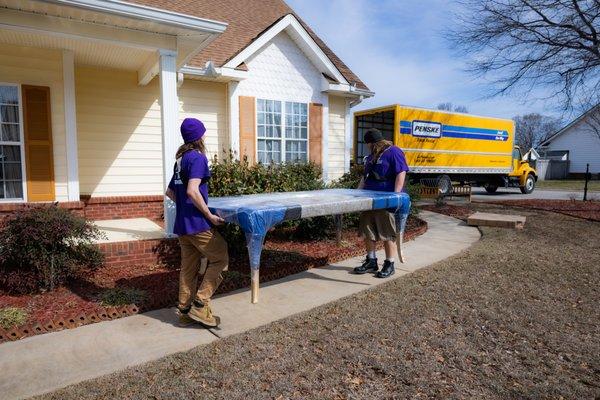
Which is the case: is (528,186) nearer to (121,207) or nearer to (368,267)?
(368,267)

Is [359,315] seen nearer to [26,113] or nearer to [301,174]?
[301,174]

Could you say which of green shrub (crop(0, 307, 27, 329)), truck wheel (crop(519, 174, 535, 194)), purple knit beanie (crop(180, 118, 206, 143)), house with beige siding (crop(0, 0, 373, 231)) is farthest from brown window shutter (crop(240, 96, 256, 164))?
truck wheel (crop(519, 174, 535, 194))

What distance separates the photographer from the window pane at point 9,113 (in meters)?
6.73

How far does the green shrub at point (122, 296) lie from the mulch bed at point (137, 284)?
0.21ft

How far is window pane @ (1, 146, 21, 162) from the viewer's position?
22.2 ft

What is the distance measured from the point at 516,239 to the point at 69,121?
8.53 m

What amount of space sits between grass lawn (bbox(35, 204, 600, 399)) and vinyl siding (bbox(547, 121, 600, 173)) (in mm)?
46640

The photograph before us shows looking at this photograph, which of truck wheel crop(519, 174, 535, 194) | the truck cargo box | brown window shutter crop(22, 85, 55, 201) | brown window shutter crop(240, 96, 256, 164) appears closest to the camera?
brown window shutter crop(22, 85, 55, 201)

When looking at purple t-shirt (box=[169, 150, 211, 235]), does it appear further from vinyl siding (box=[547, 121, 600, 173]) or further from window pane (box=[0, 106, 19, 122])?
vinyl siding (box=[547, 121, 600, 173])

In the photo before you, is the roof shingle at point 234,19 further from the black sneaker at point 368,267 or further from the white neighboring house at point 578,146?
the white neighboring house at point 578,146

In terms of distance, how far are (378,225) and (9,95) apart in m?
6.42

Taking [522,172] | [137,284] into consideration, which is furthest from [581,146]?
[137,284]

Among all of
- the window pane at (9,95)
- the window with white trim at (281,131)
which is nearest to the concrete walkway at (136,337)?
the window with white trim at (281,131)

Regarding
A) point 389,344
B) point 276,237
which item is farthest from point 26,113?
point 389,344
